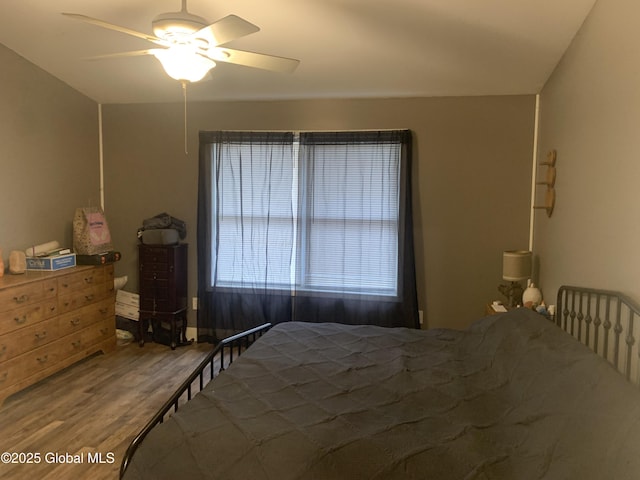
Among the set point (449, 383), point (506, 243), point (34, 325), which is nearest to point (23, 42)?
point (34, 325)

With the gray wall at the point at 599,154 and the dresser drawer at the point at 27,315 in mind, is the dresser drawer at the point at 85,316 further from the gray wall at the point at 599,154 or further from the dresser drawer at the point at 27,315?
the gray wall at the point at 599,154

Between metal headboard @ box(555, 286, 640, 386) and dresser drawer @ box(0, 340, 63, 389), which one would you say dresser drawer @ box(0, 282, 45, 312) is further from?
metal headboard @ box(555, 286, 640, 386)

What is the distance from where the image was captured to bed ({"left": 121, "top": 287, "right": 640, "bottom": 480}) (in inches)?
63.8

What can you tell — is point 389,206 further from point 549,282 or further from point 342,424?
point 342,424

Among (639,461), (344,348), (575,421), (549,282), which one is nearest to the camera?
(639,461)

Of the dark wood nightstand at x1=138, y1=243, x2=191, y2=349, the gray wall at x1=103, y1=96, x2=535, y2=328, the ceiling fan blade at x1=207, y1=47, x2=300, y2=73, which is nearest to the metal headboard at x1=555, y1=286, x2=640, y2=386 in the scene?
the gray wall at x1=103, y1=96, x2=535, y2=328

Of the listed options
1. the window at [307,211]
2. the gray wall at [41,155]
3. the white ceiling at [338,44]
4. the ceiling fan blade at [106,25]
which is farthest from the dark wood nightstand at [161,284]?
the ceiling fan blade at [106,25]

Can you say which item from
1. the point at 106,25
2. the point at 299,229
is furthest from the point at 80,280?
the point at 106,25

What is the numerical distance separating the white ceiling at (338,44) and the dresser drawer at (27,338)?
1.99m

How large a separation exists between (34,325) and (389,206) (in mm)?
2991

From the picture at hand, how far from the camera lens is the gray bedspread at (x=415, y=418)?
161cm

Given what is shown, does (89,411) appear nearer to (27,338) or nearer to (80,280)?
(27,338)

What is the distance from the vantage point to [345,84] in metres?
4.07

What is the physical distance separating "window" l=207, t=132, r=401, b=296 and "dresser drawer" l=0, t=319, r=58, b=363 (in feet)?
4.75
